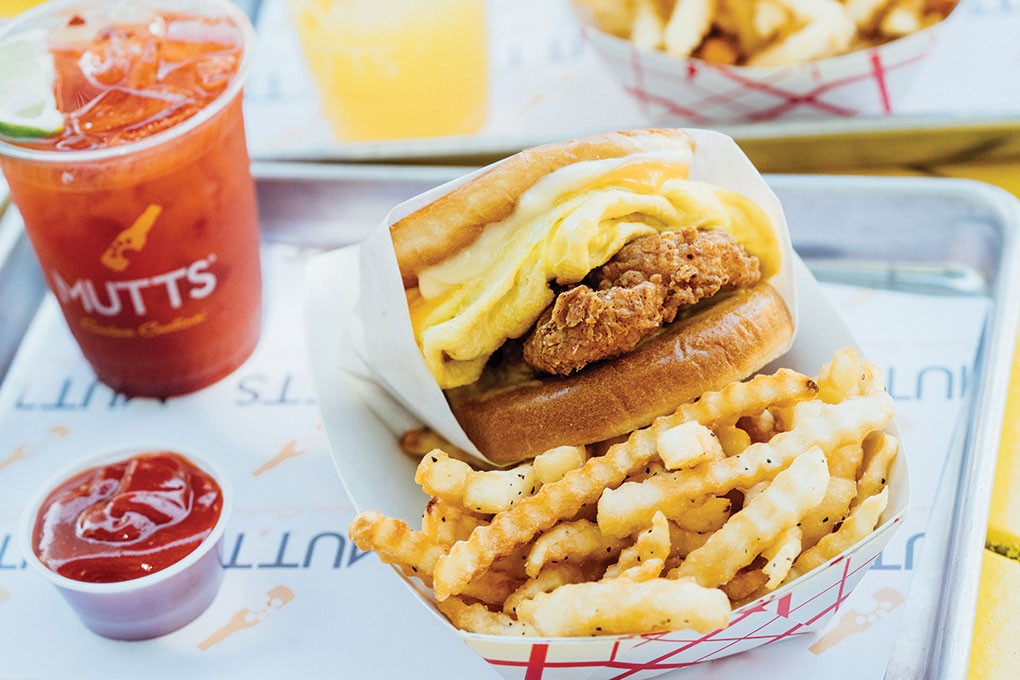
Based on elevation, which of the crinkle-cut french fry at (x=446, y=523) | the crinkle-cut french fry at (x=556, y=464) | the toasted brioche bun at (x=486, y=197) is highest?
the toasted brioche bun at (x=486, y=197)

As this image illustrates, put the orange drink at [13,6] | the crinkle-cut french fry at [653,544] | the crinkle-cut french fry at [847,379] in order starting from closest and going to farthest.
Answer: the crinkle-cut french fry at [653,544] → the crinkle-cut french fry at [847,379] → the orange drink at [13,6]

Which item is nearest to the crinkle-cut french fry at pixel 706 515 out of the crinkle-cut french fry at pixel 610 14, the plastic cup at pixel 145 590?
the plastic cup at pixel 145 590

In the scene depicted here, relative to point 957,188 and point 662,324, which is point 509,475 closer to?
point 662,324

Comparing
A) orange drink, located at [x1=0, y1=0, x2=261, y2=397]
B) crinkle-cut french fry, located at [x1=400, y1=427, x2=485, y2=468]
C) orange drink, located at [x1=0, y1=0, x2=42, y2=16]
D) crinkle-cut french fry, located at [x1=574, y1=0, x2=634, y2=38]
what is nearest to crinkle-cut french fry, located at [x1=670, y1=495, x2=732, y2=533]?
crinkle-cut french fry, located at [x1=400, y1=427, x2=485, y2=468]

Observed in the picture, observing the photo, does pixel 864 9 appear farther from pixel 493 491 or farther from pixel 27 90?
pixel 27 90

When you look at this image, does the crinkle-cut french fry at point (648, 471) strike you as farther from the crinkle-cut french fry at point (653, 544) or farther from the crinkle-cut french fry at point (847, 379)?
the crinkle-cut french fry at point (847, 379)
